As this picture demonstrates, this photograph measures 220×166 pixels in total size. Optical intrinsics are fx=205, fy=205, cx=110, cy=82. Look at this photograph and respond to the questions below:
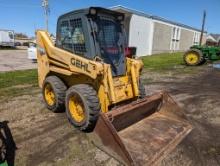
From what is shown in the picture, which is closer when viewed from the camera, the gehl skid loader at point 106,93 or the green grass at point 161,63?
the gehl skid loader at point 106,93

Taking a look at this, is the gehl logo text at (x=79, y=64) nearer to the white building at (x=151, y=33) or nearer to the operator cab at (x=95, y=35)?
the operator cab at (x=95, y=35)

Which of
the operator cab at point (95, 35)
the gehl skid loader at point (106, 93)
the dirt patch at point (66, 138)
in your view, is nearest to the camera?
the dirt patch at point (66, 138)

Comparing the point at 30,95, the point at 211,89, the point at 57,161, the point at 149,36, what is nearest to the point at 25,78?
the point at 30,95

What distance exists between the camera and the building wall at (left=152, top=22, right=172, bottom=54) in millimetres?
24688

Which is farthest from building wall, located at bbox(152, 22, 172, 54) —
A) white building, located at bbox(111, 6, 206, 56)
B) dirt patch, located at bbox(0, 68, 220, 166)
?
dirt patch, located at bbox(0, 68, 220, 166)

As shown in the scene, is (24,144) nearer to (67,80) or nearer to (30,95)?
(67,80)

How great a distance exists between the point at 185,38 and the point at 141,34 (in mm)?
17758

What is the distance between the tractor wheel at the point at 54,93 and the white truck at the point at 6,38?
33.0 meters

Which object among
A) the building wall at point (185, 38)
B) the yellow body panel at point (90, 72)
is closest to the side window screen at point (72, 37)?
the yellow body panel at point (90, 72)

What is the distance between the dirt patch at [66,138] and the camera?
323 centimetres

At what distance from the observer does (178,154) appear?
3.38m

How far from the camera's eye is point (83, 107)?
3.89 metres

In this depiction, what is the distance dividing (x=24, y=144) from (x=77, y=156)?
1063 mm

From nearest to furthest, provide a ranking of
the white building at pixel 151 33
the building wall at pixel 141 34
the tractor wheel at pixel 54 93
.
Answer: the tractor wheel at pixel 54 93, the white building at pixel 151 33, the building wall at pixel 141 34
